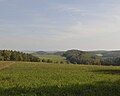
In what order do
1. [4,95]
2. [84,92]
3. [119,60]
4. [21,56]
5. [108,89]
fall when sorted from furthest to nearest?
[21,56]
[119,60]
[108,89]
[84,92]
[4,95]

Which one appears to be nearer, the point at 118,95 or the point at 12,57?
the point at 118,95

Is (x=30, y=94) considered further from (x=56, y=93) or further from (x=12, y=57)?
(x=12, y=57)

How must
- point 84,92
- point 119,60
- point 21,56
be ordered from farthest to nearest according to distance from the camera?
point 21,56 < point 119,60 < point 84,92

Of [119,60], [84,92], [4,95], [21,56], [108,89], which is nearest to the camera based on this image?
[4,95]

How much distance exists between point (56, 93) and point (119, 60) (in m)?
111

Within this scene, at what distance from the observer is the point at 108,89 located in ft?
94.7

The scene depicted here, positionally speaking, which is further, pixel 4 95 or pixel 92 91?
pixel 92 91

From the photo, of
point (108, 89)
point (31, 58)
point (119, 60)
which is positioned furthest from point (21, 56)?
point (108, 89)

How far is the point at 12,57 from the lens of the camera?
13975 cm

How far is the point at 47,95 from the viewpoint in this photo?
82.8ft

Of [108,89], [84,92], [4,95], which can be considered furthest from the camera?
[108,89]

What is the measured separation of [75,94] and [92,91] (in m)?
2.12

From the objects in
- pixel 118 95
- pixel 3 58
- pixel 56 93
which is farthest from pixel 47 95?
pixel 3 58

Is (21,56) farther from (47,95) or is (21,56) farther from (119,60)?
(47,95)
